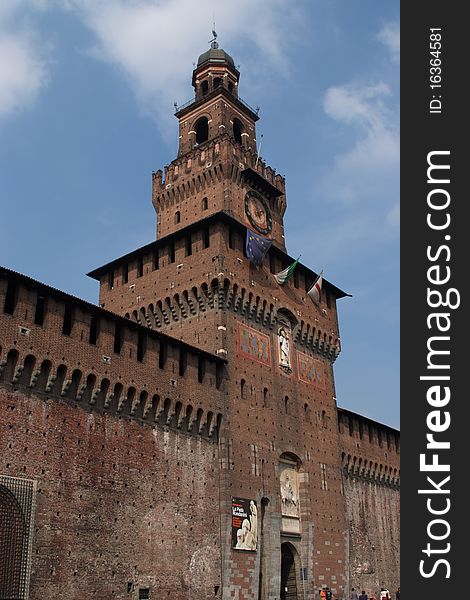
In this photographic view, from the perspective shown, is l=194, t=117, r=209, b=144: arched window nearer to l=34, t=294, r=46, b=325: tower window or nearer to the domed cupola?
A: the domed cupola

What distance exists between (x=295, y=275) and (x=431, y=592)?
26271 millimetres

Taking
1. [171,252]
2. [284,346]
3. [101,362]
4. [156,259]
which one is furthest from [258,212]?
[101,362]

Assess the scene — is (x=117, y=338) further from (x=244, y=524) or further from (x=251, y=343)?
(x=244, y=524)

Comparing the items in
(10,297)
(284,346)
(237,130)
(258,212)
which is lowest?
(10,297)

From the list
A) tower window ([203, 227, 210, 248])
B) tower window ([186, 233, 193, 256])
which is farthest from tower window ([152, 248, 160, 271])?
tower window ([203, 227, 210, 248])

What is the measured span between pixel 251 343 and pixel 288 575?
1126cm

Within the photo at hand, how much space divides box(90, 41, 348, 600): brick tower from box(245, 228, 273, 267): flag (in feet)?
1.70

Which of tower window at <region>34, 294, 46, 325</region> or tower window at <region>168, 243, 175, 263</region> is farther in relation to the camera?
tower window at <region>168, 243, 175, 263</region>

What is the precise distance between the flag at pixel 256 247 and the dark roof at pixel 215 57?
16059 mm

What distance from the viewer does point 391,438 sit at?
145 ft

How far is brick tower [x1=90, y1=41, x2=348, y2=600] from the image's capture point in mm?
30109

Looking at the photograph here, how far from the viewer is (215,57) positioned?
4472cm

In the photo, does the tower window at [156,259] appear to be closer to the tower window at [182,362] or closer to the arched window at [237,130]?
the tower window at [182,362]

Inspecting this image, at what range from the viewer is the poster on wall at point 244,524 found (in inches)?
1130
